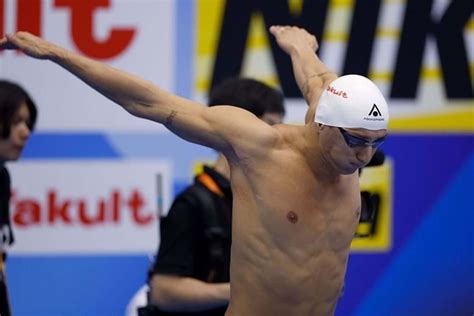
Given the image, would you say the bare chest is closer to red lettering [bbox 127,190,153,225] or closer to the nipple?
the nipple

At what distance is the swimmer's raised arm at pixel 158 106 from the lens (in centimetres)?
320

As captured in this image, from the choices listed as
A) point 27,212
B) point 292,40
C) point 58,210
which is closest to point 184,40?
point 58,210

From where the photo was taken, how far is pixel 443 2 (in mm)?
5402

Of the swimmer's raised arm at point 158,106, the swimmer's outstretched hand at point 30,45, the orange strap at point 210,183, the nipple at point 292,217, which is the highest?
the swimmer's outstretched hand at point 30,45

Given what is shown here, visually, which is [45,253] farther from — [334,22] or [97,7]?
[334,22]

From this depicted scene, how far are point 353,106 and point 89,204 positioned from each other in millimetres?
2484

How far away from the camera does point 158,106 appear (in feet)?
10.7

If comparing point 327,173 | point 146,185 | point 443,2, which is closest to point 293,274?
point 327,173

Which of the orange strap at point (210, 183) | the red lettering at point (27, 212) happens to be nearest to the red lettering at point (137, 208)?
the red lettering at point (27, 212)

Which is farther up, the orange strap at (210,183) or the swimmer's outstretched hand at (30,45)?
the swimmer's outstretched hand at (30,45)

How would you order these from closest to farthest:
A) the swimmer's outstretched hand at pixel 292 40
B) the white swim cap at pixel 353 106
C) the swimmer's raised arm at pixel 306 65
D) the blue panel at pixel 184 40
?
the white swim cap at pixel 353 106, the swimmer's raised arm at pixel 306 65, the swimmer's outstretched hand at pixel 292 40, the blue panel at pixel 184 40

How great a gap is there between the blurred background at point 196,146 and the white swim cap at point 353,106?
210 centimetres

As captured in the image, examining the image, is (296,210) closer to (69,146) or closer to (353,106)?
(353,106)

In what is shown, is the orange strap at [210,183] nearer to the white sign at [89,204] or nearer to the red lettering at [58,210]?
the white sign at [89,204]
